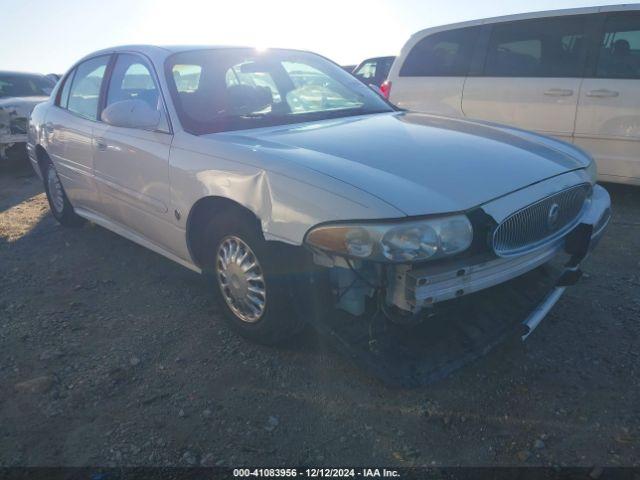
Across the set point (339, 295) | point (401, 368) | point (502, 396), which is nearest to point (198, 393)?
point (339, 295)

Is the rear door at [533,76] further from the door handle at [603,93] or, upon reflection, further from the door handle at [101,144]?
the door handle at [101,144]

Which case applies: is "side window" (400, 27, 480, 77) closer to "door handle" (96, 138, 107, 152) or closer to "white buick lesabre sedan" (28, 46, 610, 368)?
"white buick lesabre sedan" (28, 46, 610, 368)

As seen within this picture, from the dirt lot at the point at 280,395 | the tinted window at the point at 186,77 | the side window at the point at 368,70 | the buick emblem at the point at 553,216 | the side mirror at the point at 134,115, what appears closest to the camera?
the dirt lot at the point at 280,395

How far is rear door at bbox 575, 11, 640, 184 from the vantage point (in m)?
4.68

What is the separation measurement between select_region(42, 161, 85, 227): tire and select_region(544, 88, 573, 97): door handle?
4.65 meters

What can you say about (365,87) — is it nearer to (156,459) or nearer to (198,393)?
(198,393)

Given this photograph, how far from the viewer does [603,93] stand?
4.79 meters

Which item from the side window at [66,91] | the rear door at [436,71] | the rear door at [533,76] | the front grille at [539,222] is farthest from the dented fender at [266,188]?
the rear door at [533,76]

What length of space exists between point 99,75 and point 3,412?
8.53ft

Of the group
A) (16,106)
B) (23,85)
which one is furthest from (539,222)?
(23,85)

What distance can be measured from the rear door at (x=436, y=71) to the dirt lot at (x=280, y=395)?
118 inches

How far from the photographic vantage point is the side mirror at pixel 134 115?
9.74 ft

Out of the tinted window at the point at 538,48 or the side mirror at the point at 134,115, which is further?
the tinted window at the point at 538,48

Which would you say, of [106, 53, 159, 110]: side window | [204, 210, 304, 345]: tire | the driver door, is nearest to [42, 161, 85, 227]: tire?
the driver door
